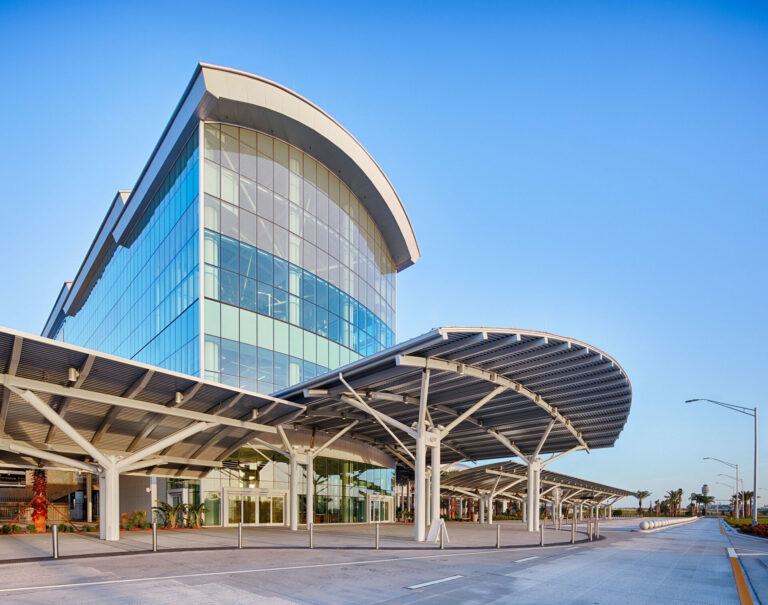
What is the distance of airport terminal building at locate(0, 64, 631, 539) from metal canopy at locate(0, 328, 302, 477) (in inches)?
3.9

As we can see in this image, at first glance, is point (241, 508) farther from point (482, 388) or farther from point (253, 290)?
point (482, 388)

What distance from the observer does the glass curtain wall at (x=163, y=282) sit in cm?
3534

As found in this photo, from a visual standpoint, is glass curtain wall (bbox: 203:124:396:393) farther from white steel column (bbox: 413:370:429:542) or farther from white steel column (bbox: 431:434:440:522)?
white steel column (bbox: 431:434:440:522)

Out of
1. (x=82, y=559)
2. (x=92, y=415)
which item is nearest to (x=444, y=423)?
(x=92, y=415)

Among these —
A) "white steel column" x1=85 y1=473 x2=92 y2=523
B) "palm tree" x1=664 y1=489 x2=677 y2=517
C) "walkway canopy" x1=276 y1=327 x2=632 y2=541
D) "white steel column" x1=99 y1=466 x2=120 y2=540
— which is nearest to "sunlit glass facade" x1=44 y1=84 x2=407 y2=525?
"walkway canopy" x1=276 y1=327 x2=632 y2=541

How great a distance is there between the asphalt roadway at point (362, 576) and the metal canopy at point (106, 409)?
405 centimetres

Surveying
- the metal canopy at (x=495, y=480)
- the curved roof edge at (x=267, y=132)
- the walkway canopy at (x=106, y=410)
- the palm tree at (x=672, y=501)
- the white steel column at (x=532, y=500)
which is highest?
the curved roof edge at (x=267, y=132)

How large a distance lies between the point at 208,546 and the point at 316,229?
26.4 m

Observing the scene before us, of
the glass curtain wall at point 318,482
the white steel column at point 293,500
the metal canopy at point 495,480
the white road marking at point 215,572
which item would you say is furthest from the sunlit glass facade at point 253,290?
the white road marking at point 215,572

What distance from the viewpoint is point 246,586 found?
1104 centimetres

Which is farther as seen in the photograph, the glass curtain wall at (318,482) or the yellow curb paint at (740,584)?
the glass curtain wall at (318,482)

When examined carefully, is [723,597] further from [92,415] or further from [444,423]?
[444,423]

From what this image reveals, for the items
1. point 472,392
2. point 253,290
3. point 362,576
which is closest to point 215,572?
point 362,576

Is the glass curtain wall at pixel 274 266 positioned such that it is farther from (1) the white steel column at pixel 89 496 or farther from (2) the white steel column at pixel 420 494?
(2) the white steel column at pixel 420 494
